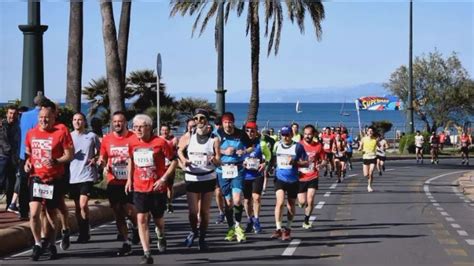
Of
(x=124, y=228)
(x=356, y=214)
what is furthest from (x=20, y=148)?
(x=356, y=214)

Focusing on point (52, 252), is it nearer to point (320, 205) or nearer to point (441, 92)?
point (320, 205)

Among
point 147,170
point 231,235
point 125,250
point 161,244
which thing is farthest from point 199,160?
point 231,235

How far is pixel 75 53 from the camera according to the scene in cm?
2350

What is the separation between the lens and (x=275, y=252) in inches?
461

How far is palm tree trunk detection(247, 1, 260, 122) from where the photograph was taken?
3494 cm

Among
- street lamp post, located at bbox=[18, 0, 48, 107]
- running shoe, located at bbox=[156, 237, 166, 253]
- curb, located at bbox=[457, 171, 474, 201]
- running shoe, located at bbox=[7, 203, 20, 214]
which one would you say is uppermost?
street lamp post, located at bbox=[18, 0, 48, 107]

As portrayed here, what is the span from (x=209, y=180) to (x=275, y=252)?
4.19ft

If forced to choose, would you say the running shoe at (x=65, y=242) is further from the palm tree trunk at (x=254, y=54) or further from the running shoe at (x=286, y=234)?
the palm tree trunk at (x=254, y=54)

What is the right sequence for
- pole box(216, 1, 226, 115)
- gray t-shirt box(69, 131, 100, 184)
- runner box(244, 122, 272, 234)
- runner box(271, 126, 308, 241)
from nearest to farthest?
gray t-shirt box(69, 131, 100, 184)
runner box(271, 126, 308, 241)
runner box(244, 122, 272, 234)
pole box(216, 1, 226, 115)

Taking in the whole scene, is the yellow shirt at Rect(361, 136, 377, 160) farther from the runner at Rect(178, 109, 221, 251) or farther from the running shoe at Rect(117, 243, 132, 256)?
the running shoe at Rect(117, 243, 132, 256)

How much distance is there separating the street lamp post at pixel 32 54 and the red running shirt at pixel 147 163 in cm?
500

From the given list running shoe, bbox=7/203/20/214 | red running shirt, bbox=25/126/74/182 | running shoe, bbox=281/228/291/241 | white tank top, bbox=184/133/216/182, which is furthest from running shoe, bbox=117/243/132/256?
running shoe, bbox=7/203/20/214

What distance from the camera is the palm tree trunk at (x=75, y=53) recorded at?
23.2 metres

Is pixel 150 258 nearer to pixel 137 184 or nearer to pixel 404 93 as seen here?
pixel 137 184
